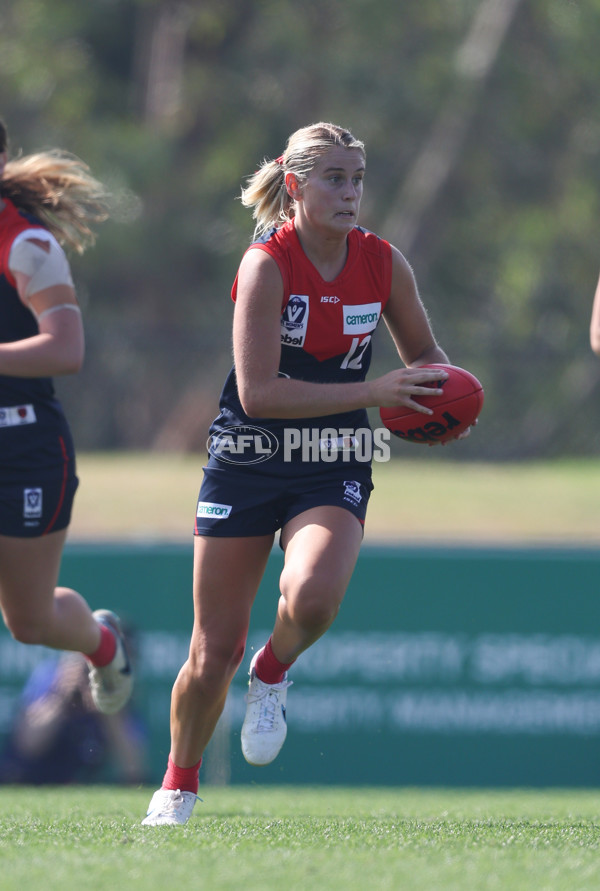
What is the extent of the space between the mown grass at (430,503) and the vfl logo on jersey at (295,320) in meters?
7.77

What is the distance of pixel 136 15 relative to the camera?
26.3m

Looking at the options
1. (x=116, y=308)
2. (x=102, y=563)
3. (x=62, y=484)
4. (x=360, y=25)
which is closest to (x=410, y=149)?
(x=360, y=25)

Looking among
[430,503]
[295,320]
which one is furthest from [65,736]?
[430,503]

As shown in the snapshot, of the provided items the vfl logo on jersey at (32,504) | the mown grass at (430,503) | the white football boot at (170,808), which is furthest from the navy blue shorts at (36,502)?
the mown grass at (430,503)

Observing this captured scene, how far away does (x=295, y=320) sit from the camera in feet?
14.1

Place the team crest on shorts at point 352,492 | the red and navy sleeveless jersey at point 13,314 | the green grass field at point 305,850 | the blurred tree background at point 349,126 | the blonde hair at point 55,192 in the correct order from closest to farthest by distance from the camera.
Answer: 1. the green grass field at point 305,850
2. the team crest on shorts at point 352,492
3. the red and navy sleeveless jersey at point 13,314
4. the blonde hair at point 55,192
5. the blurred tree background at point 349,126

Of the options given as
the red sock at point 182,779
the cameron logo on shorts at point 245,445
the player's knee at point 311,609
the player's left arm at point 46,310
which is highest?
the player's left arm at point 46,310

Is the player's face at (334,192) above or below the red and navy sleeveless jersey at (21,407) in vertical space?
above

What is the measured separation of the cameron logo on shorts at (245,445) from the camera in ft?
14.3

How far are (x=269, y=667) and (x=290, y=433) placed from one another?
2.69 feet

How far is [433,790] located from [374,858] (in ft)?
16.3

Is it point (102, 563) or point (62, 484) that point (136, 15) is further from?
point (62, 484)

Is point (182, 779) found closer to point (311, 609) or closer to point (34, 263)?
point (311, 609)

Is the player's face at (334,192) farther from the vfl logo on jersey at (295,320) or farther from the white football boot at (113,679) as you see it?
the white football boot at (113,679)
